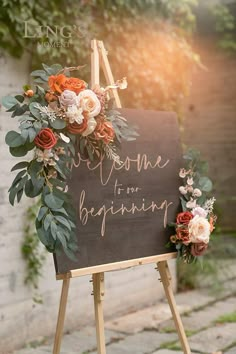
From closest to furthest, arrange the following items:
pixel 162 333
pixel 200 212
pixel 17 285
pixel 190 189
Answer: pixel 200 212, pixel 190 189, pixel 17 285, pixel 162 333

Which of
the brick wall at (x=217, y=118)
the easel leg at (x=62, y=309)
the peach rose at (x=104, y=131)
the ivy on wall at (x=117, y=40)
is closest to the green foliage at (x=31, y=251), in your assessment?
the ivy on wall at (x=117, y=40)

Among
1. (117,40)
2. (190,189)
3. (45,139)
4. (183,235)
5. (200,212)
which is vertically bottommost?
(183,235)

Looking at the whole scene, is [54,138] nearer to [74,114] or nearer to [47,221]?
[74,114]

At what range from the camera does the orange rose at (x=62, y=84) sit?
8.06 feet

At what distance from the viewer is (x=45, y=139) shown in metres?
2.37

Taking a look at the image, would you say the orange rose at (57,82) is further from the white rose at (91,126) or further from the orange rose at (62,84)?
the white rose at (91,126)

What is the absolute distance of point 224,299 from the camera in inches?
188

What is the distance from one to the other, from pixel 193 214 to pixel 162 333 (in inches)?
49.7

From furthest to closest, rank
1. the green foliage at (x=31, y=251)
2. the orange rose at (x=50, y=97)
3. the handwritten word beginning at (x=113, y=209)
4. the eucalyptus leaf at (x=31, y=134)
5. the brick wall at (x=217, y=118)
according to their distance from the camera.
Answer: the brick wall at (x=217, y=118) < the green foliage at (x=31, y=251) < the handwritten word beginning at (x=113, y=209) < the orange rose at (x=50, y=97) < the eucalyptus leaf at (x=31, y=134)

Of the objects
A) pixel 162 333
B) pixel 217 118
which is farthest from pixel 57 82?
pixel 217 118

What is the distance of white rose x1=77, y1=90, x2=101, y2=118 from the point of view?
2469mm

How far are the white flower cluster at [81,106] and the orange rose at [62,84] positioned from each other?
0.03 meters

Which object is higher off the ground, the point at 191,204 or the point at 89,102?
the point at 89,102

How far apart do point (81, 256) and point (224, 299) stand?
249 cm
